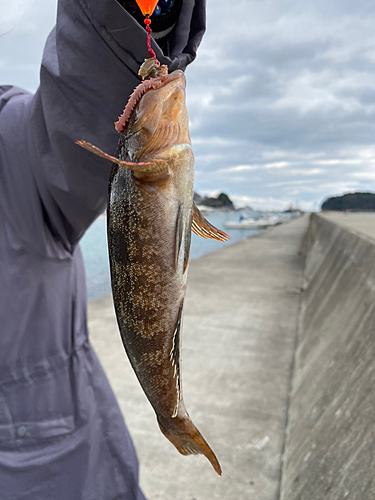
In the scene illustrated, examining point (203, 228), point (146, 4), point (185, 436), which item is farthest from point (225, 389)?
point (146, 4)

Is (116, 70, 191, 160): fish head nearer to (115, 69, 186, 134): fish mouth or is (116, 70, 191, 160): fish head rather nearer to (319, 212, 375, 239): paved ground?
(115, 69, 186, 134): fish mouth

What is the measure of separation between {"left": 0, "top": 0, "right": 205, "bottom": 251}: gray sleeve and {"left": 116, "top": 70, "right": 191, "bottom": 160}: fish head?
25cm

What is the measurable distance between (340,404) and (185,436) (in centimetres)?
148

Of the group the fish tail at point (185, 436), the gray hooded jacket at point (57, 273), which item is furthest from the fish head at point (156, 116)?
the fish tail at point (185, 436)

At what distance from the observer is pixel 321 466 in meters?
2.27

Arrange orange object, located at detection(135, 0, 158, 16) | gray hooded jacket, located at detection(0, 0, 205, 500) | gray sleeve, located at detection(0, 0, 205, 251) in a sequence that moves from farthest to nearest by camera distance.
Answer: gray hooded jacket, located at detection(0, 0, 205, 500)
gray sleeve, located at detection(0, 0, 205, 251)
orange object, located at detection(135, 0, 158, 16)

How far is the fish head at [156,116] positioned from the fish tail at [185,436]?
83cm

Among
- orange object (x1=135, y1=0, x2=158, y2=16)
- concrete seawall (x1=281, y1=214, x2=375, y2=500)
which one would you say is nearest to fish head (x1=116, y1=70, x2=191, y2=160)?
orange object (x1=135, y1=0, x2=158, y2=16)

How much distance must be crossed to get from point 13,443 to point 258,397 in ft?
10.4

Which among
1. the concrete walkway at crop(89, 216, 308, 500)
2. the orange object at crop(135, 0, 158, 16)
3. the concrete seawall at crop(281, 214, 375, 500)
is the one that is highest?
the orange object at crop(135, 0, 158, 16)

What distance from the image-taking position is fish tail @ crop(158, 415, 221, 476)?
1.26m

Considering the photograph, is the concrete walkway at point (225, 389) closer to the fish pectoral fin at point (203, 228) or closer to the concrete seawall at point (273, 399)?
the concrete seawall at point (273, 399)

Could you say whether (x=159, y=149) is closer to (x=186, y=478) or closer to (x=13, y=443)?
(x=13, y=443)

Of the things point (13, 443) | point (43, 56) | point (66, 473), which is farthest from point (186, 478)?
point (43, 56)
